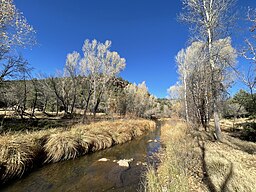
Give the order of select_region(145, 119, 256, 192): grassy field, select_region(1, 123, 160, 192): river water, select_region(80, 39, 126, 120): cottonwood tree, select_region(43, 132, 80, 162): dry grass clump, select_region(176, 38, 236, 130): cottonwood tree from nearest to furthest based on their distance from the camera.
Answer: select_region(145, 119, 256, 192): grassy field → select_region(1, 123, 160, 192): river water → select_region(43, 132, 80, 162): dry grass clump → select_region(176, 38, 236, 130): cottonwood tree → select_region(80, 39, 126, 120): cottonwood tree

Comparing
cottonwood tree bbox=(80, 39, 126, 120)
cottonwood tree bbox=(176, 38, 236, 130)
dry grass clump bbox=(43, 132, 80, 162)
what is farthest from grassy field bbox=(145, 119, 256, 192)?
cottonwood tree bbox=(80, 39, 126, 120)

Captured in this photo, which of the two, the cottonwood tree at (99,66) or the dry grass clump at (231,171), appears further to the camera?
the cottonwood tree at (99,66)

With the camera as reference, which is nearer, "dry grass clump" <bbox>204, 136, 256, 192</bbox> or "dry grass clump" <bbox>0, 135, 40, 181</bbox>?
"dry grass clump" <bbox>204, 136, 256, 192</bbox>

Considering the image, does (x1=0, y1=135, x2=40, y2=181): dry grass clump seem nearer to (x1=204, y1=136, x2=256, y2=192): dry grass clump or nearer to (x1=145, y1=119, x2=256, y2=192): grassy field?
(x1=145, y1=119, x2=256, y2=192): grassy field

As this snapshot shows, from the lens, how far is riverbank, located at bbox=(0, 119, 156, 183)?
4.58 metres

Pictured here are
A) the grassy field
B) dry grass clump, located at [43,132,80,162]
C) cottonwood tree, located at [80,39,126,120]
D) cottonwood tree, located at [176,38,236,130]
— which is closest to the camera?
the grassy field

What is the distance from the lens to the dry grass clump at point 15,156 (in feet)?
14.5

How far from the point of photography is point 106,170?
576 cm

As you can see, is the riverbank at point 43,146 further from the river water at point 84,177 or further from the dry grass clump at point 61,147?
the river water at point 84,177

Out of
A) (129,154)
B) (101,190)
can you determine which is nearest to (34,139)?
(101,190)

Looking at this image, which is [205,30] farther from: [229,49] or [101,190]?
[101,190]

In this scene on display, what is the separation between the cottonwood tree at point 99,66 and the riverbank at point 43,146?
32.6 feet

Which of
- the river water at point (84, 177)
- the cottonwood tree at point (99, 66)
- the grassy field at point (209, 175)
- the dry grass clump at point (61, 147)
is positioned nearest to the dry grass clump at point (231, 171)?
the grassy field at point (209, 175)

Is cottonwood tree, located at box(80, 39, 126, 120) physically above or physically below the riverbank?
above
